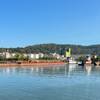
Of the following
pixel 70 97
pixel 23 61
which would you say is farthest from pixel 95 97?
pixel 23 61

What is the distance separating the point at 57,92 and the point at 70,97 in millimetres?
2626

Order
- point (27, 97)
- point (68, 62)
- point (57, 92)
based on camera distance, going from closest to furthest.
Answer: point (27, 97) < point (57, 92) < point (68, 62)

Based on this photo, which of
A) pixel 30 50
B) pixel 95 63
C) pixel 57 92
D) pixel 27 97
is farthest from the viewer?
pixel 30 50

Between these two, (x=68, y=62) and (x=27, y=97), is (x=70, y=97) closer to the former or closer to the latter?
(x=27, y=97)

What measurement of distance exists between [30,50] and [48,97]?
157764 millimetres

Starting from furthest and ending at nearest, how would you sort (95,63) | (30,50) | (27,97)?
1. (30,50)
2. (95,63)
3. (27,97)

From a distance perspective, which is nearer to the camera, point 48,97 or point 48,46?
point 48,97

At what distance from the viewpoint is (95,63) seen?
10869 centimetres

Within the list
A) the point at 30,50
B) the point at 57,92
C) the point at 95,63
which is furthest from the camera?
the point at 30,50

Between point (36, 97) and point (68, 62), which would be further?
point (68, 62)

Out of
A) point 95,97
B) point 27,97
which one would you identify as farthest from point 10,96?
point 95,97

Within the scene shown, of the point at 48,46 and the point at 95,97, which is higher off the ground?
the point at 48,46

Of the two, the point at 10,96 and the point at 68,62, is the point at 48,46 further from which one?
the point at 10,96

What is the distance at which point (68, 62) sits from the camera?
11606 cm
